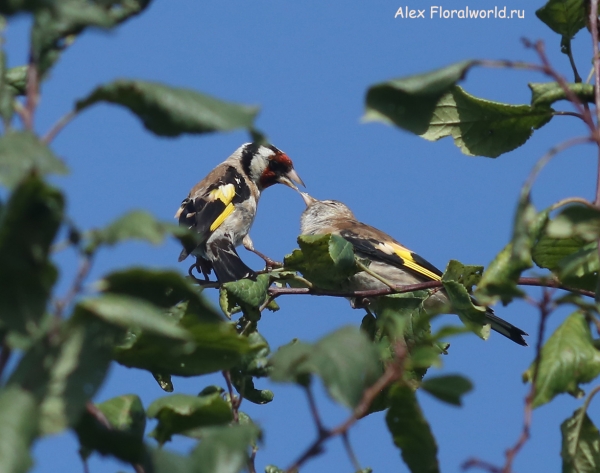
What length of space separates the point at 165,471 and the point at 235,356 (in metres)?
0.30

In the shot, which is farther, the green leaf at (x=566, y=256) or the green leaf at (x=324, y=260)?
the green leaf at (x=324, y=260)

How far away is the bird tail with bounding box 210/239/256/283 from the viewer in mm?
5574

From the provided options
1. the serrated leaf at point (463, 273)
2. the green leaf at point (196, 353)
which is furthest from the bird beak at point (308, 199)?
the green leaf at point (196, 353)

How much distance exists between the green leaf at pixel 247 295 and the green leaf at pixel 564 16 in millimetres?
1348

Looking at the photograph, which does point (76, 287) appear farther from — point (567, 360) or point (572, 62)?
point (572, 62)

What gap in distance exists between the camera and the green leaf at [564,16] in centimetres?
232

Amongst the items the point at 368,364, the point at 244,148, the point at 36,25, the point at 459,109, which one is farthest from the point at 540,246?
the point at 244,148

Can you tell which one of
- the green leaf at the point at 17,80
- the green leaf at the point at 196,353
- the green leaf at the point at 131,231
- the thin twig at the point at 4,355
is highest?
the green leaf at the point at 17,80

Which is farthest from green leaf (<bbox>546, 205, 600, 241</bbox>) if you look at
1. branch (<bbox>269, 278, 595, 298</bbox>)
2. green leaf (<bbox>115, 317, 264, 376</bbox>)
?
branch (<bbox>269, 278, 595, 298</bbox>)

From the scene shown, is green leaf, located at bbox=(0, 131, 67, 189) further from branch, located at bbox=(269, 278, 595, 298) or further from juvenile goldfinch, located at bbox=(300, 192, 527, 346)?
juvenile goldfinch, located at bbox=(300, 192, 527, 346)

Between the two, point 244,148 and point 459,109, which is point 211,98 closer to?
point 459,109

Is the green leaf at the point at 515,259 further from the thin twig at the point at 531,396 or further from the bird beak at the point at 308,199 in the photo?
the bird beak at the point at 308,199

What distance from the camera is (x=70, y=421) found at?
1.08 meters

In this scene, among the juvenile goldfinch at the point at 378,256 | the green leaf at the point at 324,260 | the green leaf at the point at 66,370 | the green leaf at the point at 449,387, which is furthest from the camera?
the juvenile goldfinch at the point at 378,256
